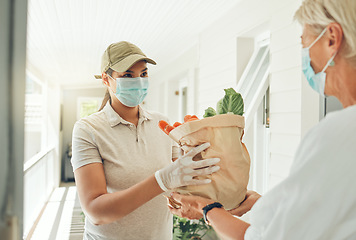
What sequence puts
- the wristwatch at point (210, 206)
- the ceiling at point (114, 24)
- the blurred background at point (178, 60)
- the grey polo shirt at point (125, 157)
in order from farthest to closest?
the ceiling at point (114, 24) → the grey polo shirt at point (125, 157) → the wristwatch at point (210, 206) → the blurred background at point (178, 60)

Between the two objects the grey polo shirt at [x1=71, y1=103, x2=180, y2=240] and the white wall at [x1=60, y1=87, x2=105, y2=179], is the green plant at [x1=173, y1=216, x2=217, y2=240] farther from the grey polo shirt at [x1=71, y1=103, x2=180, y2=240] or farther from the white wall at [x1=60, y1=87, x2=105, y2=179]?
the white wall at [x1=60, y1=87, x2=105, y2=179]

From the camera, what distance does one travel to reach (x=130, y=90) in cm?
122

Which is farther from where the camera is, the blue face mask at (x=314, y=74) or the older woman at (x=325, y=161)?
the blue face mask at (x=314, y=74)

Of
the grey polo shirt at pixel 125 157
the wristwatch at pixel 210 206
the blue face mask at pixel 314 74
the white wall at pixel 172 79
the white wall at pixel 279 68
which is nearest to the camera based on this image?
the blue face mask at pixel 314 74

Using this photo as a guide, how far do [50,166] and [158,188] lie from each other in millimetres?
6789

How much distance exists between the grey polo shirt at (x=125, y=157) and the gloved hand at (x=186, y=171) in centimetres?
21

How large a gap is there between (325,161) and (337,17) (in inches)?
11.8

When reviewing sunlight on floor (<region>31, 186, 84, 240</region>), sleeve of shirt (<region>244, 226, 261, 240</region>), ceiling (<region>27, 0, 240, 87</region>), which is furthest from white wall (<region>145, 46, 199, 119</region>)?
sleeve of shirt (<region>244, 226, 261, 240</region>)

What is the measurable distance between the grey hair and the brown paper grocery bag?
320 millimetres

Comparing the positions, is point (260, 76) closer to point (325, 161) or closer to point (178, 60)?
point (325, 161)

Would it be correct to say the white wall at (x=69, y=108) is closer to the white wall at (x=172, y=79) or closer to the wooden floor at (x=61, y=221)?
the wooden floor at (x=61, y=221)

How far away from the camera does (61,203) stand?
6.12m

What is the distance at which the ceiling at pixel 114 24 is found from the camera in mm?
2479

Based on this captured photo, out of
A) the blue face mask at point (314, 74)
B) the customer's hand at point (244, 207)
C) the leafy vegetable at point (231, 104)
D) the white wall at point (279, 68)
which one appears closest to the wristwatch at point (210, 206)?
the customer's hand at point (244, 207)
